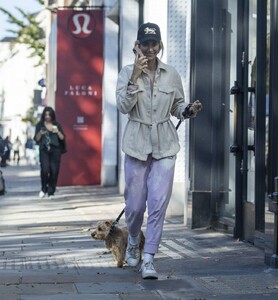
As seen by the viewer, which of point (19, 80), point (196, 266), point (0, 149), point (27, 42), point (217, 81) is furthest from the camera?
point (19, 80)

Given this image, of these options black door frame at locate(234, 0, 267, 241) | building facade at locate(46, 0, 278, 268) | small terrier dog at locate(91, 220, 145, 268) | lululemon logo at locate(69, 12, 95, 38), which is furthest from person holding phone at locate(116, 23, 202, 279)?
lululemon logo at locate(69, 12, 95, 38)

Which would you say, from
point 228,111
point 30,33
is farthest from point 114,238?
point 30,33

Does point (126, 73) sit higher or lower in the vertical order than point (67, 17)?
lower

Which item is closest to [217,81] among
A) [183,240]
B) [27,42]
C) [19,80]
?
[183,240]

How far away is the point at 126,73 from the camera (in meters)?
8.07

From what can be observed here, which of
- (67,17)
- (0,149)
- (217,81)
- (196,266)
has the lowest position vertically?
(196,266)

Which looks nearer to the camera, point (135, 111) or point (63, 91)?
point (135, 111)

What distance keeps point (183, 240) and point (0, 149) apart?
2.91 m

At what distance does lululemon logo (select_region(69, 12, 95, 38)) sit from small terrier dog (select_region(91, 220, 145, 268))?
1501cm

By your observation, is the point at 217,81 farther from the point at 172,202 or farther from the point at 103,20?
the point at 103,20

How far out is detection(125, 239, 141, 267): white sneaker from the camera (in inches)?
336

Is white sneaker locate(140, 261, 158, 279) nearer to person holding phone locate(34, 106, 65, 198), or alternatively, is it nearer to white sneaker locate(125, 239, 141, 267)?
white sneaker locate(125, 239, 141, 267)

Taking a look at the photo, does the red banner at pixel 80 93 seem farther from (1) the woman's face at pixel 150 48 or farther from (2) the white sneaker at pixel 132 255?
(1) the woman's face at pixel 150 48

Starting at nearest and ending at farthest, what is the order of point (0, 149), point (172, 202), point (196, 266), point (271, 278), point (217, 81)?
point (271, 278) → point (196, 266) → point (217, 81) → point (0, 149) → point (172, 202)
